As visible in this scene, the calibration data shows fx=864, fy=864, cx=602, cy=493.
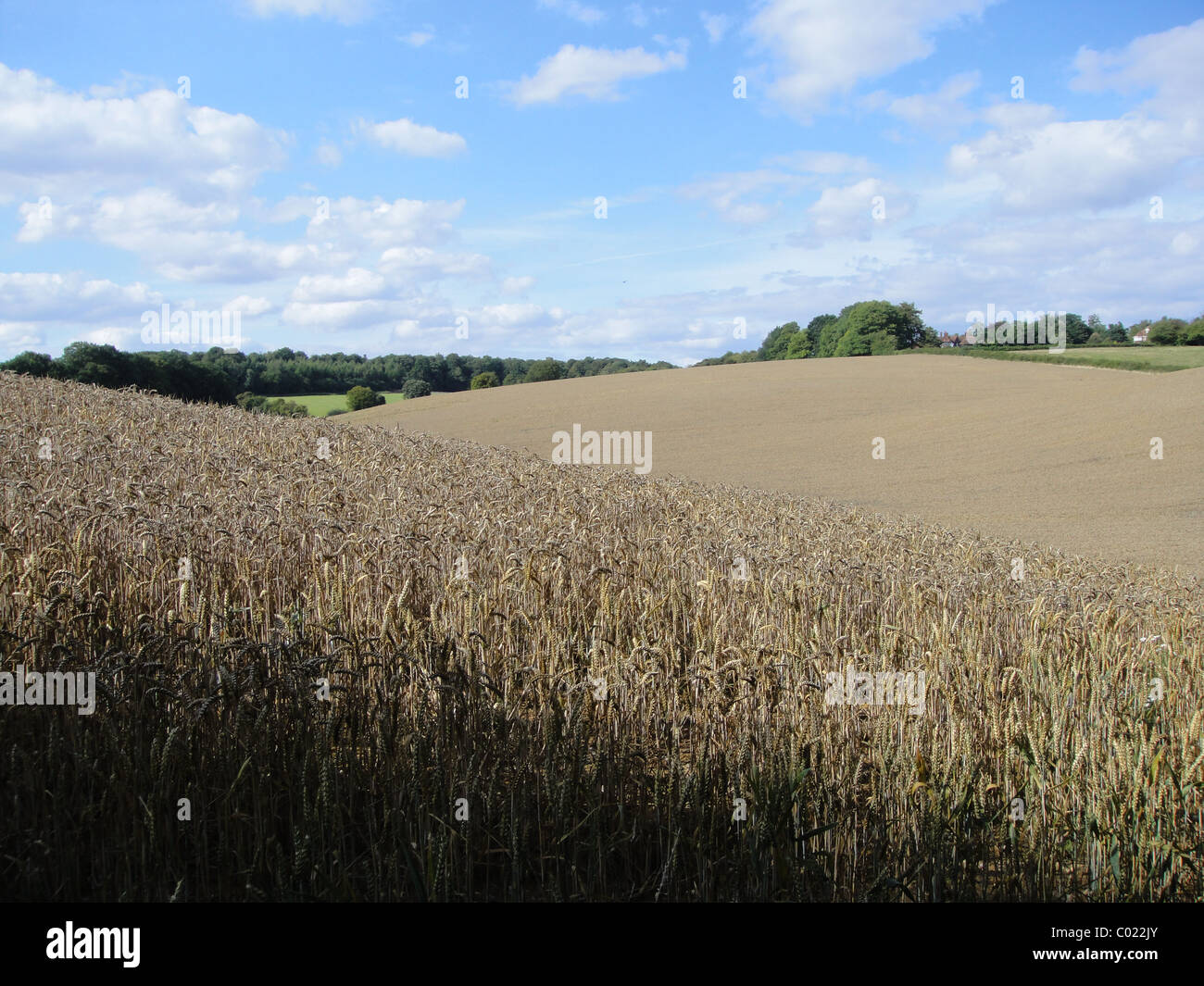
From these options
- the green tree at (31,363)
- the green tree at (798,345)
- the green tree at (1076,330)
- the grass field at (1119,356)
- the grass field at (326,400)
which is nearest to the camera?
the green tree at (31,363)

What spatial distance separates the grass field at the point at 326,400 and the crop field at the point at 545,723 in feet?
177

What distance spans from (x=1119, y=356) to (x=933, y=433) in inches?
1066

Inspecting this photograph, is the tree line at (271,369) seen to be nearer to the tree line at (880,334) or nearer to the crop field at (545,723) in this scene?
the tree line at (880,334)

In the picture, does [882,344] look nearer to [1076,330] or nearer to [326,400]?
[1076,330]

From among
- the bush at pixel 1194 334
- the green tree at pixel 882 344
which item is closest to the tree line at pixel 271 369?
the green tree at pixel 882 344

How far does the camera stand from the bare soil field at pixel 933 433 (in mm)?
20672

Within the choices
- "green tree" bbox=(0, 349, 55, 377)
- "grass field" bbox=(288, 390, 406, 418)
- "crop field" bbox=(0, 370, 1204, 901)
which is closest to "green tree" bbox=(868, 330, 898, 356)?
"grass field" bbox=(288, 390, 406, 418)

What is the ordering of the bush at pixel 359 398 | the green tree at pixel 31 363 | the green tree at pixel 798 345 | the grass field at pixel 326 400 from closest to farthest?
the green tree at pixel 31 363, the grass field at pixel 326 400, the bush at pixel 359 398, the green tree at pixel 798 345

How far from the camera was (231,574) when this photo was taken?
5.99 metres

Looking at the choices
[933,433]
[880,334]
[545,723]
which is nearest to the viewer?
[545,723]

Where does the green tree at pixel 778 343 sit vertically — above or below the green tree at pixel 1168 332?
above

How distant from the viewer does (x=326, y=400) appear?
6719 centimetres

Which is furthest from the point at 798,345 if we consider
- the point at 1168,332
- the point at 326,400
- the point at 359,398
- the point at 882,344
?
the point at 359,398

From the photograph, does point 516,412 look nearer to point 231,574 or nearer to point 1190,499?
point 1190,499
